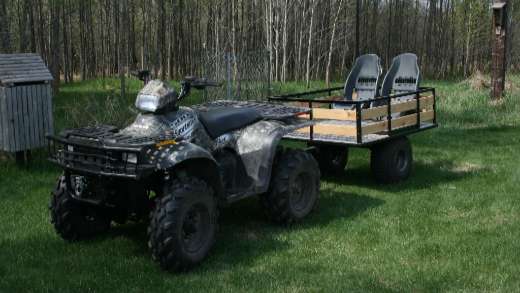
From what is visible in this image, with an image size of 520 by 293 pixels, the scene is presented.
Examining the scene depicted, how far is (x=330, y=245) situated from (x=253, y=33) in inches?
780

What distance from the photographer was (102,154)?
446 cm

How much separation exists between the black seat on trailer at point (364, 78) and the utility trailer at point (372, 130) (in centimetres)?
53

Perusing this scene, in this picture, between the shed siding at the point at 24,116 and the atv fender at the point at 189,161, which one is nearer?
the atv fender at the point at 189,161

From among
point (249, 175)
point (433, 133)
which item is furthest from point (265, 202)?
point (433, 133)

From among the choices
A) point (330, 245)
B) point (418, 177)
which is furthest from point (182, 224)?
point (418, 177)

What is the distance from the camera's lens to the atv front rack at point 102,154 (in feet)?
14.3

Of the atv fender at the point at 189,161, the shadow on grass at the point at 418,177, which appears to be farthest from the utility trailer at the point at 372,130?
the atv fender at the point at 189,161

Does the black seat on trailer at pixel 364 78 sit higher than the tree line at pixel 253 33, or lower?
lower

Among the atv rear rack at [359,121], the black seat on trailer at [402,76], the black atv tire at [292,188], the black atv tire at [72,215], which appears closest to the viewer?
the black atv tire at [72,215]

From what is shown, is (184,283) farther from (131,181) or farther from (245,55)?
(245,55)

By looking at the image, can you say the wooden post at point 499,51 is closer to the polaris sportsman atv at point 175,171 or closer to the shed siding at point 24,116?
the polaris sportsman atv at point 175,171

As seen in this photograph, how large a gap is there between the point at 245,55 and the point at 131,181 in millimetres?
8715

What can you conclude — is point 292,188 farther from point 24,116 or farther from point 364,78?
point 24,116

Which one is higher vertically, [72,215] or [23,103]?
[23,103]
